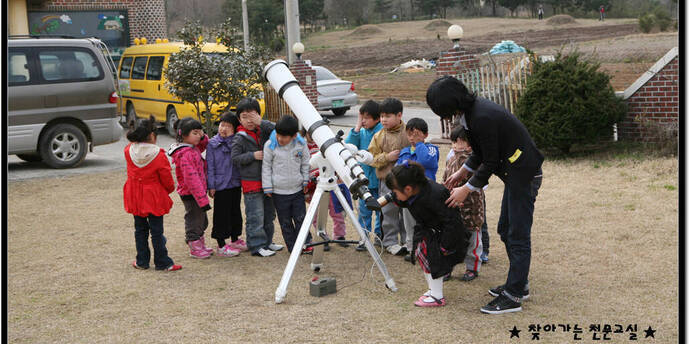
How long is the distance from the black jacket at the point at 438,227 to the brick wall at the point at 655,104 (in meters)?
6.59

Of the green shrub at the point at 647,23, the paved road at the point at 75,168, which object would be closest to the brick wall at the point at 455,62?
the paved road at the point at 75,168

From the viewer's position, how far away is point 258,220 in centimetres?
636

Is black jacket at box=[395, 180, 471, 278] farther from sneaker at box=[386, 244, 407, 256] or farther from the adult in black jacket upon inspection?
sneaker at box=[386, 244, 407, 256]

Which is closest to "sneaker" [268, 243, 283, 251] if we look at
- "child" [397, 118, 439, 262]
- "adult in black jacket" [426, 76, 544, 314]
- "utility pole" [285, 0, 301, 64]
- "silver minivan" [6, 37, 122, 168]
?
"child" [397, 118, 439, 262]

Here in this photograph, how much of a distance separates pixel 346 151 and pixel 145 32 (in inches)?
691

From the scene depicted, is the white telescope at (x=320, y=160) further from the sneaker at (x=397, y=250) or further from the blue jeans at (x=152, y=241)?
the blue jeans at (x=152, y=241)

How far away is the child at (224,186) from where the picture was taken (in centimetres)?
632

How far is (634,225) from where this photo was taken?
6797mm

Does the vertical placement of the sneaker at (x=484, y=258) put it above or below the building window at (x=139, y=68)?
below

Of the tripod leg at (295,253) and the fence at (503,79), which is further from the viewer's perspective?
the fence at (503,79)

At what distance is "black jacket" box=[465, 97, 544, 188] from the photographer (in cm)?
441

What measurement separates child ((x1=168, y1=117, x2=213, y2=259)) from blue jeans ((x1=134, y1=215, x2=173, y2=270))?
368 millimetres

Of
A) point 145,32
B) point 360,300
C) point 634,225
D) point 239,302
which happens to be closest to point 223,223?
point 239,302

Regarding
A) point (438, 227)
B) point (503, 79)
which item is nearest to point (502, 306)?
point (438, 227)
